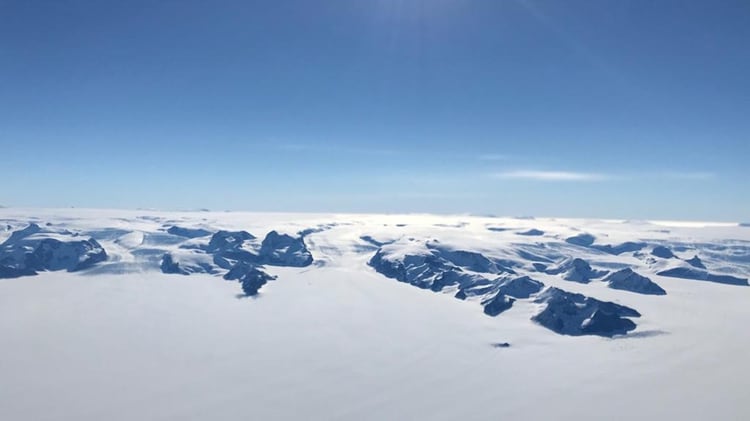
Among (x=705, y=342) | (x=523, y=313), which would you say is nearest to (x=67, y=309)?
(x=523, y=313)

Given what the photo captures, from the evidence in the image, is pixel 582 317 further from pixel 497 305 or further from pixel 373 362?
pixel 373 362

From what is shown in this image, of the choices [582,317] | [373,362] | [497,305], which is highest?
[582,317]

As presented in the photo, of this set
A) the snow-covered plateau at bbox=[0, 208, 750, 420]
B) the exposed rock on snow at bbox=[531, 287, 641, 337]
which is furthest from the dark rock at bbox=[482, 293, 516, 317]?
the exposed rock on snow at bbox=[531, 287, 641, 337]

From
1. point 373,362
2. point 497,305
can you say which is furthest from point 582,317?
point 373,362

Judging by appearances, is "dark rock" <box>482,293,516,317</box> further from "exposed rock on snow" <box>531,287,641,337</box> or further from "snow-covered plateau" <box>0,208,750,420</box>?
"exposed rock on snow" <box>531,287,641,337</box>

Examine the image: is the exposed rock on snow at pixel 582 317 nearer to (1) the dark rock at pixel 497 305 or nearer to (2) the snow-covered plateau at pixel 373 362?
(2) the snow-covered plateau at pixel 373 362

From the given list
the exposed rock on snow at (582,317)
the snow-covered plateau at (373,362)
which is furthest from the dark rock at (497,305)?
the exposed rock on snow at (582,317)

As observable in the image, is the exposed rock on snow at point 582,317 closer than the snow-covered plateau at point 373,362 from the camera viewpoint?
No

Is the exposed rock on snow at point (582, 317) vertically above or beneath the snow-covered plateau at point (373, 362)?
above

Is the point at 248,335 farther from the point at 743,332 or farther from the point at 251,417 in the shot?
the point at 743,332
